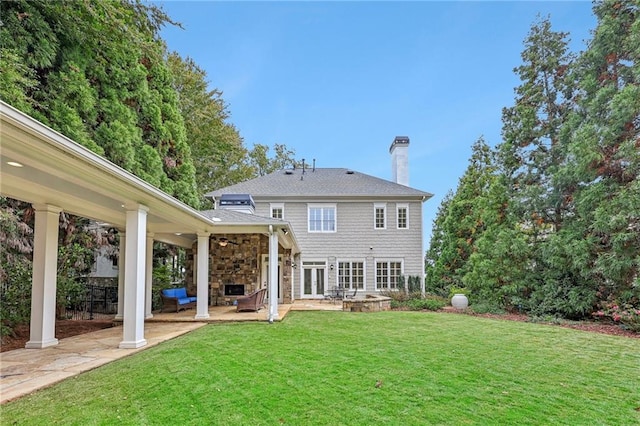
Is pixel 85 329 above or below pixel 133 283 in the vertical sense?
below

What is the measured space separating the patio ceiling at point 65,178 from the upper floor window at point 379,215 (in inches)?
403

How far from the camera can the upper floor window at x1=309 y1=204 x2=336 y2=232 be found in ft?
57.5

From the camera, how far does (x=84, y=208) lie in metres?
7.12

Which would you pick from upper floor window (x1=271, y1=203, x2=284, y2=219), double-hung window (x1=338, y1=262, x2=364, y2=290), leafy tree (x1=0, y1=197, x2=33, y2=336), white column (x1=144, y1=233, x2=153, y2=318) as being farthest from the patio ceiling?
double-hung window (x1=338, y1=262, x2=364, y2=290)

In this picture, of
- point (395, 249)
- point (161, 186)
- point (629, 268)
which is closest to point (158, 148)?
point (161, 186)

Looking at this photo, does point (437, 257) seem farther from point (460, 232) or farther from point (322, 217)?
point (322, 217)

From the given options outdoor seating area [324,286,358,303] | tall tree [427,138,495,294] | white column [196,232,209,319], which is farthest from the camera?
tall tree [427,138,495,294]

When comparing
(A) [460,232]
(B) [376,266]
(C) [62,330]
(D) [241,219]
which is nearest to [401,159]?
(A) [460,232]

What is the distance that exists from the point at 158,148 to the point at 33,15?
6.00 metres

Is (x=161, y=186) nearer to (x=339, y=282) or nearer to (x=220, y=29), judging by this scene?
(x=220, y=29)

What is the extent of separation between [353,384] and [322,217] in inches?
524

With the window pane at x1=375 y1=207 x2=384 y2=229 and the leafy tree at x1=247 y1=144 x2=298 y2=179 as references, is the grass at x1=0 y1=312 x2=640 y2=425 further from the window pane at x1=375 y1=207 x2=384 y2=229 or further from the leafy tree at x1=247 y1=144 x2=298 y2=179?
the leafy tree at x1=247 y1=144 x2=298 y2=179

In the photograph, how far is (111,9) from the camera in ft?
29.0

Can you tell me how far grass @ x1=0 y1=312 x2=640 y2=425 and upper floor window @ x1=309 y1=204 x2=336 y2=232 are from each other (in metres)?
10.3
